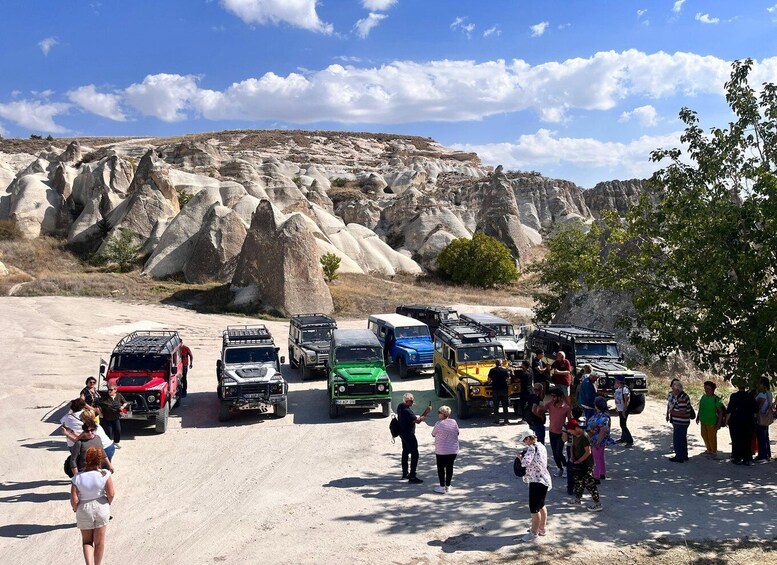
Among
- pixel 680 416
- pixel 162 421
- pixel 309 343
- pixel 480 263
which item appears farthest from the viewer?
pixel 480 263

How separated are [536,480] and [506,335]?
15.5m

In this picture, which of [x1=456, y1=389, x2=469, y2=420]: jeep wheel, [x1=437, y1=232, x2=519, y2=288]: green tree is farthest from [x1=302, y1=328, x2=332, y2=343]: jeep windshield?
[x1=437, y1=232, x2=519, y2=288]: green tree

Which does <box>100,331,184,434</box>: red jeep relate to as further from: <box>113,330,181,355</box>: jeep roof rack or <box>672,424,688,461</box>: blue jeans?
<box>672,424,688,461</box>: blue jeans

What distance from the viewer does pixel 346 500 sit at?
37.5ft

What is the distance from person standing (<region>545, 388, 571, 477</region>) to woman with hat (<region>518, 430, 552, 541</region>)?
2.42 metres

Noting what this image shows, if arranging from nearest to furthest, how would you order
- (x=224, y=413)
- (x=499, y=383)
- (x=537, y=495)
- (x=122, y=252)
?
1. (x=537, y=495)
2. (x=499, y=383)
3. (x=224, y=413)
4. (x=122, y=252)

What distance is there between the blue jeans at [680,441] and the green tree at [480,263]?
1707 inches

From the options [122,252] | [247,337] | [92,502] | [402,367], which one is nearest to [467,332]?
[402,367]

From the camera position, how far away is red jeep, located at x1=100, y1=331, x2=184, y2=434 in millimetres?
15500

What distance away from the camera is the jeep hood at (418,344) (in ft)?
75.6

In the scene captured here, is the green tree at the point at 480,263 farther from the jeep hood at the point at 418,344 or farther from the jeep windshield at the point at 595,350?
the jeep windshield at the point at 595,350

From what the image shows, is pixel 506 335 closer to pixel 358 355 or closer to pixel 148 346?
pixel 358 355

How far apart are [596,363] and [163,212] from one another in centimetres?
5194

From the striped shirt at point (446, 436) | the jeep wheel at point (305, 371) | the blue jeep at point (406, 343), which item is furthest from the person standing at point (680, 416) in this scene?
the jeep wheel at point (305, 371)
